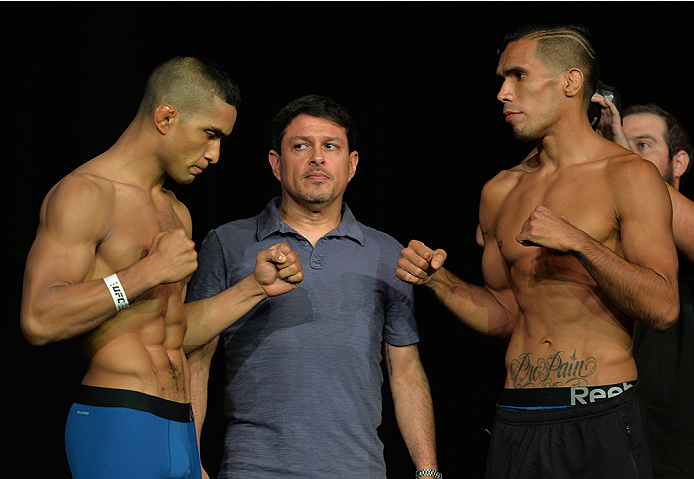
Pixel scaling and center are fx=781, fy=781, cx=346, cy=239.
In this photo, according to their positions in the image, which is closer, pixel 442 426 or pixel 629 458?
pixel 629 458

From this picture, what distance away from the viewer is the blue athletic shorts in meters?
1.66

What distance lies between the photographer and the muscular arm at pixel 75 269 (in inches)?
61.8

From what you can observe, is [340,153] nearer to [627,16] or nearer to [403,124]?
[403,124]

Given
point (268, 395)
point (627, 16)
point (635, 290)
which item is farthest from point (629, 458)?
point (627, 16)

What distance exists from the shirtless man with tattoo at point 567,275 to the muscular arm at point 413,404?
0.28 metres

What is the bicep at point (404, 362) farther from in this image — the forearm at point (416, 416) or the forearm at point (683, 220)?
the forearm at point (683, 220)

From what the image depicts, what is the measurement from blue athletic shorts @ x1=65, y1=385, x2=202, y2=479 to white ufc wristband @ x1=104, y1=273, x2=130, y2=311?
0.20m

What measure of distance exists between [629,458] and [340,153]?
1.20 meters

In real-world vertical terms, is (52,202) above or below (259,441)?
above

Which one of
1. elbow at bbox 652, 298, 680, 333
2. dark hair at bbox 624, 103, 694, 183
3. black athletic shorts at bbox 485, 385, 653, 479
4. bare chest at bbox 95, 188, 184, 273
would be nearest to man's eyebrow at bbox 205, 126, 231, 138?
bare chest at bbox 95, 188, 184, 273

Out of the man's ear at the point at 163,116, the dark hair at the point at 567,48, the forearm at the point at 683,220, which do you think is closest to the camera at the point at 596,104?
the dark hair at the point at 567,48

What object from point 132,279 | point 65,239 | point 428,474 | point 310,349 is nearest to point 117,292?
point 132,279

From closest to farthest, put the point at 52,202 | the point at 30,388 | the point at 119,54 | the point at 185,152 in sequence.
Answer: the point at 52,202 < the point at 185,152 < the point at 30,388 < the point at 119,54

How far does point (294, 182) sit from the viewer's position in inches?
92.8
